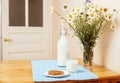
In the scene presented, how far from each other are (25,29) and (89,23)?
2.03 m

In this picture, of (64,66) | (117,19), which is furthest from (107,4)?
(64,66)

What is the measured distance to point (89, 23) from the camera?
146 centimetres

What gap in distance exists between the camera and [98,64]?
1748mm

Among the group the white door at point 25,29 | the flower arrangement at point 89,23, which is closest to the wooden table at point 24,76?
the flower arrangement at point 89,23

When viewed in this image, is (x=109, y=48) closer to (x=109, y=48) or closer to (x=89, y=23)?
(x=109, y=48)

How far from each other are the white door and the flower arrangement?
6.23ft

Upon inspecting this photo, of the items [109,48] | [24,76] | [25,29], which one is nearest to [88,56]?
[109,48]

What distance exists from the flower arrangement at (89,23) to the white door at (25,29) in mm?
1899

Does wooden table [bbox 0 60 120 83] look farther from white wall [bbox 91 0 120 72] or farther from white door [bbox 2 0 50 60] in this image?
white door [bbox 2 0 50 60]

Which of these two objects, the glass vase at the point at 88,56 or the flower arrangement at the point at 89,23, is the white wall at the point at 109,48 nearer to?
the flower arrangement at the point at 89,23

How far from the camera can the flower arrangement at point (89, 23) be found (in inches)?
58.0

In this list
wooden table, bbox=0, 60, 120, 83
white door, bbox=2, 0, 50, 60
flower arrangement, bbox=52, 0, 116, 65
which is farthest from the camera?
white door, bbox=2, 0, 50, 60

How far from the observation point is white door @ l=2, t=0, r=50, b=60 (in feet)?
10.7

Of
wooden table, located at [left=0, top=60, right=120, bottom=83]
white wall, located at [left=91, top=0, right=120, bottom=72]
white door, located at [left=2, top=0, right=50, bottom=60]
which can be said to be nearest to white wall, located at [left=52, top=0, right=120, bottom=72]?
white wall, located at [left=91, top=0, right=120, bottom=72]
